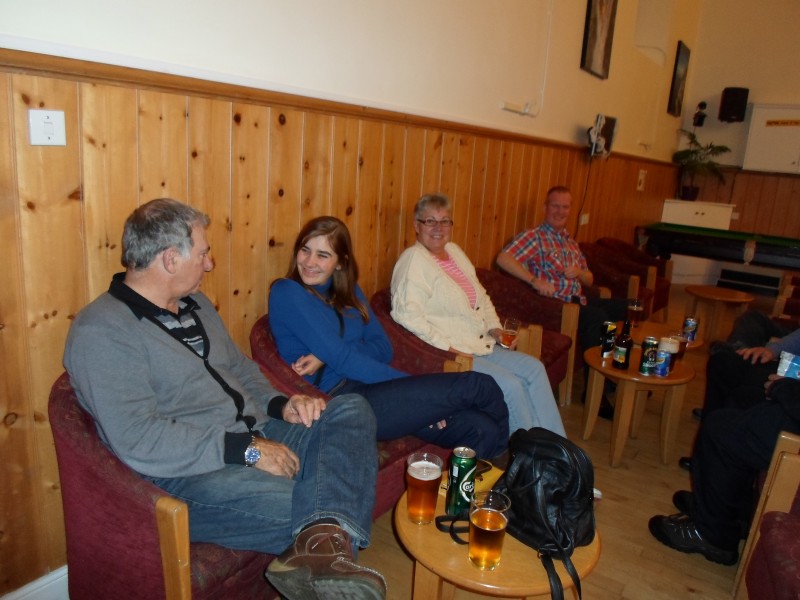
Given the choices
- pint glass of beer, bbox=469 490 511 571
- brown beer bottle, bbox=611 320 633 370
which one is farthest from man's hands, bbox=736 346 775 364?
pint glass of beer, bbox=469 490 511 571

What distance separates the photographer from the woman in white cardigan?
8.22 ft

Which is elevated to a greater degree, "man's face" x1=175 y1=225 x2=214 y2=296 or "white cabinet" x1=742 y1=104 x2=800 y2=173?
"white cabinet" x1=742 y1=104 x2=800 y2=173

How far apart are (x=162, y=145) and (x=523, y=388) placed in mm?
1727

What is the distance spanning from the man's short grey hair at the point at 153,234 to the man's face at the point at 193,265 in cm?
2

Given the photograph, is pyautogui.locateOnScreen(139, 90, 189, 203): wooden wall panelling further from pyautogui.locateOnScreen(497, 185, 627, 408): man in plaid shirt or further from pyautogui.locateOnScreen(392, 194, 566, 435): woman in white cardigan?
pyautogui.locateOnScreen(497, 185, 627, 408): man in plaid shirt

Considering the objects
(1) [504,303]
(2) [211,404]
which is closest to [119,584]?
(2) [211,404]

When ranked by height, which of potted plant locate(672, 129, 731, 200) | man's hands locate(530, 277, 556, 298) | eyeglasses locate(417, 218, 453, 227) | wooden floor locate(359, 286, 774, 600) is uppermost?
potted plant locate(672, 129, 731, 200)

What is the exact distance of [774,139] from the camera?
730 centimetres

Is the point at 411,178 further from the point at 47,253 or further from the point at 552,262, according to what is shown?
the point at 47,253

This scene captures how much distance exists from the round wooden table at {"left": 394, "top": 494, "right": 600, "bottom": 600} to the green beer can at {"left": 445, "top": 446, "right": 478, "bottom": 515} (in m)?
0.06

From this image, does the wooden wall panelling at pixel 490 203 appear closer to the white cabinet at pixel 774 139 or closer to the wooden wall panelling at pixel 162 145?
the wooden wall panelling at pixel 162 145

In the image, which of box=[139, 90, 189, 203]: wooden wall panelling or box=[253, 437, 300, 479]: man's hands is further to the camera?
box=[139, 90, 189, 203]: wooden wall panelling

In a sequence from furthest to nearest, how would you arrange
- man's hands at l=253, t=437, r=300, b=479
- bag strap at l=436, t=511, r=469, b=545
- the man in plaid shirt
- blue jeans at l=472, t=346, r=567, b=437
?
the man in plaid shirt → blue jeans at l=472, t=346, r=567, b=437 → man's hands at l=253, t=437, r=300, b=479 → bag strap at l=436, t=511, r=469, b=545

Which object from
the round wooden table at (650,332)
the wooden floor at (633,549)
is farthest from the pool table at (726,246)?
the wooden floor at (633,549)
